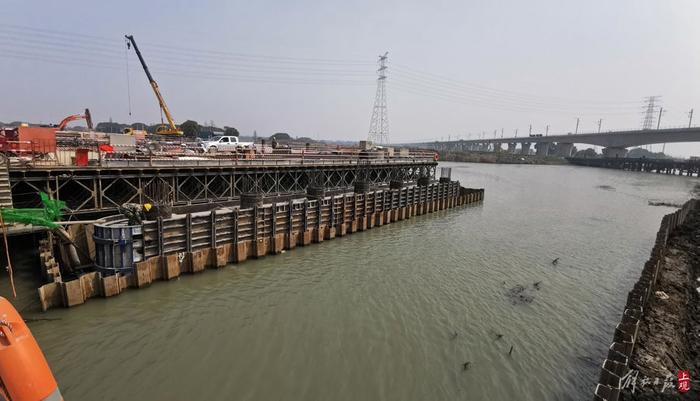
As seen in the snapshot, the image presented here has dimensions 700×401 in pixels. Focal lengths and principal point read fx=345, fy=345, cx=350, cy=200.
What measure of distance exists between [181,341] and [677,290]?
1991cm

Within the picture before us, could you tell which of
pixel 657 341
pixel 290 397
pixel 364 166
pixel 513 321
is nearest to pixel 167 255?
pixel 290 397

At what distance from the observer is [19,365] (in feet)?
17.2

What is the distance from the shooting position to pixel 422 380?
9312 mm

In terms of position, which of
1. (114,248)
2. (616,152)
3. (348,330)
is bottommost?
(348,330)

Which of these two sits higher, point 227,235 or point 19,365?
point 19,365

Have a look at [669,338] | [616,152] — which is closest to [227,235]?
[669,338]

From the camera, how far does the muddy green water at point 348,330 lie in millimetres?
8945

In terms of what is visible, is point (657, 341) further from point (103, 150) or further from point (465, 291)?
point (103, 150)

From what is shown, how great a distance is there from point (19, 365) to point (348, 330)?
27.0ft

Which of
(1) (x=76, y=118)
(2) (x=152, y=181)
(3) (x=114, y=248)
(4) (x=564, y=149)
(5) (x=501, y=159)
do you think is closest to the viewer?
(3) (x=114, y=248)

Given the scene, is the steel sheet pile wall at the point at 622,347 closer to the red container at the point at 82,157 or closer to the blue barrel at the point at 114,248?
the blue barrel at the point at 114,248

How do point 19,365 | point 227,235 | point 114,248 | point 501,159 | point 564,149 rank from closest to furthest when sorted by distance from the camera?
1. point 19,365
2. point 114,248
3. point 227,235
4. point 501,159
5. point 564,149

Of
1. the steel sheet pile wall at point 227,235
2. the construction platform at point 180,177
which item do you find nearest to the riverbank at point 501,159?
the construction platform at point 180,177

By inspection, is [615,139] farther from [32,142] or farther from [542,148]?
[32,142]
